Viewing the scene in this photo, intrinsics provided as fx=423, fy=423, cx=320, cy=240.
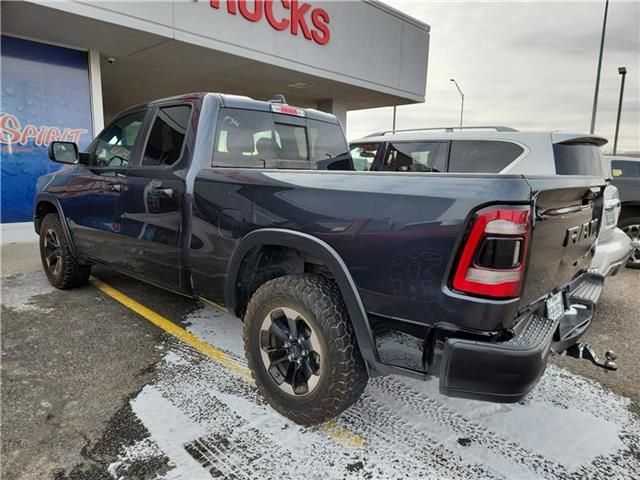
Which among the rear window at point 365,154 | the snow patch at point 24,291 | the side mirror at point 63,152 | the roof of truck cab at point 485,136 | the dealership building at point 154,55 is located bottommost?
the snow patch at point 24,291

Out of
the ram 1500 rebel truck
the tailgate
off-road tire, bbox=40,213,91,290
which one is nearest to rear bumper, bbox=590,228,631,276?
the ram 1500 rebel truck

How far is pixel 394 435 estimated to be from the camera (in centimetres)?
239

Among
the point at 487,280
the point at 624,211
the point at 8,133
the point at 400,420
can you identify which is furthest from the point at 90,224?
the point at 624,211

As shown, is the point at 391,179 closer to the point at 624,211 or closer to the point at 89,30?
the point at 624,211

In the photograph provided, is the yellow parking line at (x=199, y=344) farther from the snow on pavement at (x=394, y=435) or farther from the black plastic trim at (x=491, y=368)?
the black plastic trim at (x=491, y=368)

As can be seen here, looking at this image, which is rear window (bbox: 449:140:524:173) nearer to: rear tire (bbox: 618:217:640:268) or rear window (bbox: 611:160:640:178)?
rear window (bbox: 611:160:640:178)

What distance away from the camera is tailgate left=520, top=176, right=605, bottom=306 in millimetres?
1874

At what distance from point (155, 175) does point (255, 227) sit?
1.20 meters

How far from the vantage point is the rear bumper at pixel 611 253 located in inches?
166

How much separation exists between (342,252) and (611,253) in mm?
3647

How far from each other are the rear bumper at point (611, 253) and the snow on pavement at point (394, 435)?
1.68 metres

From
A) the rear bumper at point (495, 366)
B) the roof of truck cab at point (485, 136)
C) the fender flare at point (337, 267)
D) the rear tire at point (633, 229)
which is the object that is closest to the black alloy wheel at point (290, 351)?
the fender flare at point (337, 267)

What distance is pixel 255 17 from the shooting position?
9242mm

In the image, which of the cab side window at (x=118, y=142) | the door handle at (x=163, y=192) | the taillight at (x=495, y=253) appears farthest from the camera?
the cab side window at (x=118, y=142)
